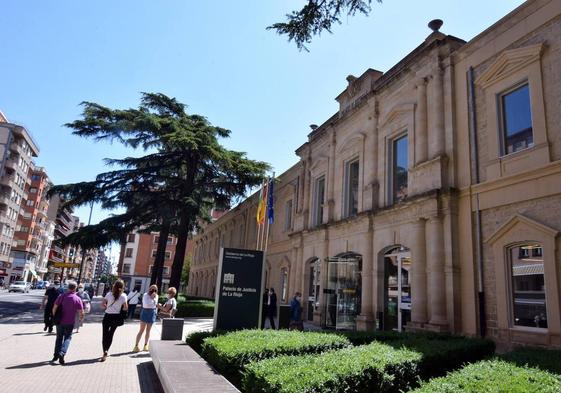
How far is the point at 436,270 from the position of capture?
12.9 metres

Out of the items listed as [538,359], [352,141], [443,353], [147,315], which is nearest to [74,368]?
[147,315]

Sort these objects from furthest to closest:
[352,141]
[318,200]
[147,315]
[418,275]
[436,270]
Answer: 1. [318,200]
2. [352,141]
3. [418,275]
4. [436,270]
5. [147,315]

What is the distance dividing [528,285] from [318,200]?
13692 millimetres

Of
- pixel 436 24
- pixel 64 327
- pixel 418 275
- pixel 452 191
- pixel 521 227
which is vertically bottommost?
pixel 64 327

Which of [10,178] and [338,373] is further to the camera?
[10,178]

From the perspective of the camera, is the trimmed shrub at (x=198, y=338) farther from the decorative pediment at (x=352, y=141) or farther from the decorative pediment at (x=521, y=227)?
the decorative pediment at (x=352, y=141)

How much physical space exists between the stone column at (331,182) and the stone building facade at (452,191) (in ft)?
0.35

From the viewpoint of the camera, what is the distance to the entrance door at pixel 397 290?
48.8ft

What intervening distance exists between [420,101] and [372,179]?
150 inches

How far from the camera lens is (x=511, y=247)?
11.1 m

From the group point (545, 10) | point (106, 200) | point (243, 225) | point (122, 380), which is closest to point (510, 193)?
point (545, 10)

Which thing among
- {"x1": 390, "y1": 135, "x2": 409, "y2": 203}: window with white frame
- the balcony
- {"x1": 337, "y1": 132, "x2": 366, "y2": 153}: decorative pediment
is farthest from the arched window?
the balcony

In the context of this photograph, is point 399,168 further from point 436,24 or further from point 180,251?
point 180,251

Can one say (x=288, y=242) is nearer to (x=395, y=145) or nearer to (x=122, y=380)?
(x=395, y=145)
